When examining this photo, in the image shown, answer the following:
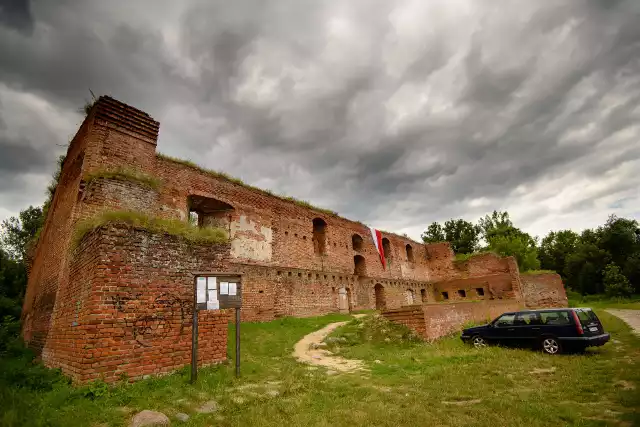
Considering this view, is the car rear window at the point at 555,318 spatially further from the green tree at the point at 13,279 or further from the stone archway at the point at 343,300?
the green tree at the point at 13,279

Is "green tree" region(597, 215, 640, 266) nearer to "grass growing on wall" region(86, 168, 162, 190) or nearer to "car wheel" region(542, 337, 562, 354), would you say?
"car wheel" region(542, 337, 562, 354)

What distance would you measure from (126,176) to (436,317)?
35.7ft

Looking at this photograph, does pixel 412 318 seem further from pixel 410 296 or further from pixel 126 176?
pixel 410 296

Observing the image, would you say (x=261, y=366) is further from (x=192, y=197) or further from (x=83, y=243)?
(x=192, y=197)

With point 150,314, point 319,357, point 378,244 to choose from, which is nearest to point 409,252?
point 378,244

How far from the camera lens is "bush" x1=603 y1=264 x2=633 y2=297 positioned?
29234 millimetres

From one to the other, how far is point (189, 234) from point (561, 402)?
703 cm

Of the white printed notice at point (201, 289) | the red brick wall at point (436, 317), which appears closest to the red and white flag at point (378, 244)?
the red brick wall at point (436, 317)

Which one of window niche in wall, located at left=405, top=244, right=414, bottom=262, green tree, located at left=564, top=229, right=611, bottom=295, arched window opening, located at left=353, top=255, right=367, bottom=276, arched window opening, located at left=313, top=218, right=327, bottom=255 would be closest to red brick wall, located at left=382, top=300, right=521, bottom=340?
arched window opening, located at left=313, top=218, right=327, bottom=255

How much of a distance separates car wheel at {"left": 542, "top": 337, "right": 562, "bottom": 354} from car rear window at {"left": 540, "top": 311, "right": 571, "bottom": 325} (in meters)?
0.41

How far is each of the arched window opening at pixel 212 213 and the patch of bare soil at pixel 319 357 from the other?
647 cm

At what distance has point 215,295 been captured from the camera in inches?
261

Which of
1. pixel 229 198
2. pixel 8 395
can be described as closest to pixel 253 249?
pixel 229 198

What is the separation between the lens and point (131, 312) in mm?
5949
